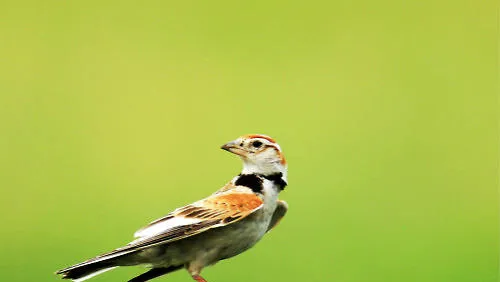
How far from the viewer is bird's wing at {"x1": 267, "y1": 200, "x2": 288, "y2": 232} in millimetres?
5180

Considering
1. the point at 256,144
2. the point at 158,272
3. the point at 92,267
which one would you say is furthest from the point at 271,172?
the point at 92,267

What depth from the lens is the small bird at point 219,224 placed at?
4.51m

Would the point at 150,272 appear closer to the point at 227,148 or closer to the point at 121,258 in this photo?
the point at 121,258

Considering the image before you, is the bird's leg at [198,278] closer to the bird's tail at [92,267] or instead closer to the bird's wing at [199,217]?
the bird's wing at [199,217]

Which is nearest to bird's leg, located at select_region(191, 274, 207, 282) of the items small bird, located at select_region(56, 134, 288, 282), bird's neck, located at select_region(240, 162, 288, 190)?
small bird, located at select_region(56, 134, 288, 282)

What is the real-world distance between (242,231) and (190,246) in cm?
34

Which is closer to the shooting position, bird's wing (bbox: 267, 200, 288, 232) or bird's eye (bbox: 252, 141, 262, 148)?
bird's eye (bbox: 252, 141, 262, 148)

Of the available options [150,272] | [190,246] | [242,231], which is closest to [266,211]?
[242,231]

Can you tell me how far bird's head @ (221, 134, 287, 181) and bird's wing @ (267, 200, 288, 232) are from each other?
0.21m

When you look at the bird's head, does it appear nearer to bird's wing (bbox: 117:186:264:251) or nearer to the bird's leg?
bird's wing (bbox: 117:186:264:251)

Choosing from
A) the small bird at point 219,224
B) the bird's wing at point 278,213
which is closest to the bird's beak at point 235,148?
the small bird at point 219,224

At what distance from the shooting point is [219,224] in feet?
15.3

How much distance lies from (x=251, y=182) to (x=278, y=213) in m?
0.35

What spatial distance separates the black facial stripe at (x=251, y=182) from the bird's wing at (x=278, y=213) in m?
0.26
